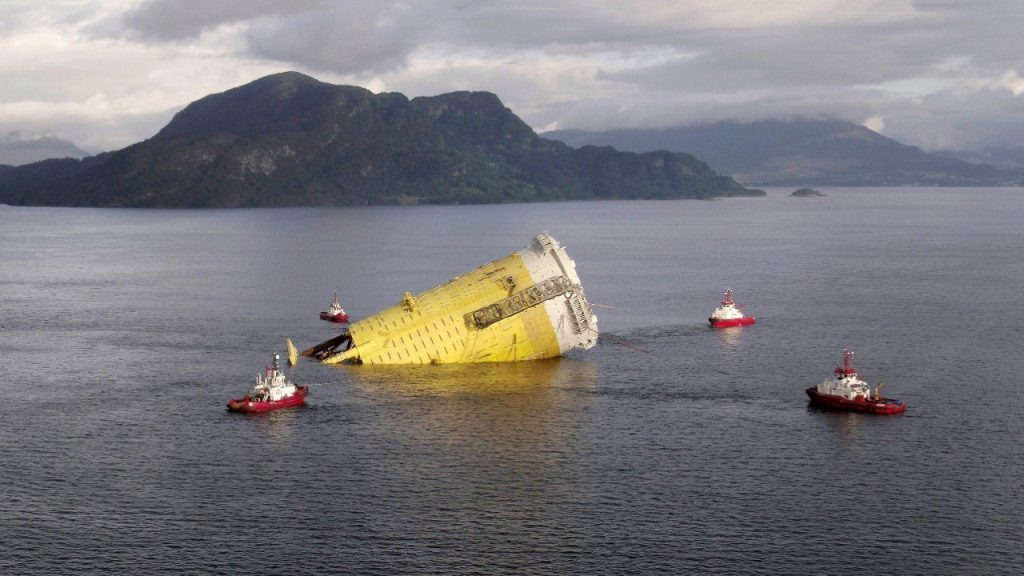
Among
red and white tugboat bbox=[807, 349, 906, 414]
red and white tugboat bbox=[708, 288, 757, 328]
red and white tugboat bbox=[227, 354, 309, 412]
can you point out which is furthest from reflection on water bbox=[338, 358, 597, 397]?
red and white tugboat bbox=[708, 288, 757, 328]

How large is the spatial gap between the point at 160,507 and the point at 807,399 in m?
62.8

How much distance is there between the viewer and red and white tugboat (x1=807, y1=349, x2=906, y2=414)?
4188 inches

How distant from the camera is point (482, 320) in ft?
413

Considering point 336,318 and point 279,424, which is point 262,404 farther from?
point 336,318

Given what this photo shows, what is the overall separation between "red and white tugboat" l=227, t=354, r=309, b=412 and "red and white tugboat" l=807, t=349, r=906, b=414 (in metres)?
50.3

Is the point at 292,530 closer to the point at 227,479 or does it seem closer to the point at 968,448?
the point at 227,479

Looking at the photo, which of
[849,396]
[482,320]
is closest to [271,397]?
[482,320]

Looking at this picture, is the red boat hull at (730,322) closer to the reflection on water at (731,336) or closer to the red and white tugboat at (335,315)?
the reflection on water at (731,336)

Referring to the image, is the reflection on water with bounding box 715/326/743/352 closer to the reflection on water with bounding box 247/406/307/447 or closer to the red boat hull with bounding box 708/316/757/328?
the red boat hull with bounding box 708/316/757/328

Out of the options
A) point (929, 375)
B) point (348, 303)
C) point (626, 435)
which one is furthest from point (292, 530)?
point (348, 303)

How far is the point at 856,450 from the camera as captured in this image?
94.8 meters

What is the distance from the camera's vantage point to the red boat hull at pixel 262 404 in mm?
106500

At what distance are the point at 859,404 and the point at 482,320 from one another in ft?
136

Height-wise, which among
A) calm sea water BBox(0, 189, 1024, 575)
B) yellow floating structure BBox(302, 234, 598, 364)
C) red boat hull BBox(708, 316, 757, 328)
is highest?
yellow floating structure BBox(302, 234, 598, 364)
